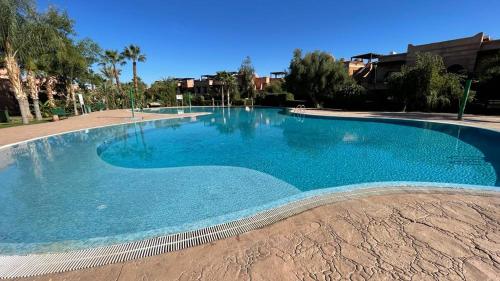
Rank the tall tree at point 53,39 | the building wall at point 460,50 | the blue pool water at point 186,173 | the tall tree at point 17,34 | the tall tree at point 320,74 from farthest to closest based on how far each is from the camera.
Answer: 1. the tall tree at point 320,74
2. the building wall at point 460,50
3. the tall tree at point 53,39
4. the tall tree at point 17,34
5. the blue pool water at point 186,173

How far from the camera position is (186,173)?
6473mm

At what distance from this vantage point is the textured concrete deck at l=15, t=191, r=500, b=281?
2.29 m

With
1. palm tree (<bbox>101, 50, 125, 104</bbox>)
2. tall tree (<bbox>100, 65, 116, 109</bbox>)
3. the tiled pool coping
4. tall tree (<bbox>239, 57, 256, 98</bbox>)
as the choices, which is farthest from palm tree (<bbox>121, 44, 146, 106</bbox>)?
the tiled pool coping

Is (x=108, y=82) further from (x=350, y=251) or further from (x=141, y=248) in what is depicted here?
(x=350, y=251)

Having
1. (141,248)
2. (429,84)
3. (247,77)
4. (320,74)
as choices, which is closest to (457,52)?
(429,84)

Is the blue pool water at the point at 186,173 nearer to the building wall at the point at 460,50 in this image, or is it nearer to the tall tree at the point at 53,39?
the tall tree at the point at 53,39

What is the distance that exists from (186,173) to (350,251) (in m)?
4.87

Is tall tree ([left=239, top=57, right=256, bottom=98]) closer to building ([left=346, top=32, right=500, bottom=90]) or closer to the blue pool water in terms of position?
building ([left=346, top=32, right=500, bottom=90])

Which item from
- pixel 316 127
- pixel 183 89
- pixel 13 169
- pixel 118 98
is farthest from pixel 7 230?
pixel 183 89

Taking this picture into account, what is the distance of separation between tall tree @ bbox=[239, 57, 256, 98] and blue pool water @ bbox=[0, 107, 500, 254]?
22576 mm

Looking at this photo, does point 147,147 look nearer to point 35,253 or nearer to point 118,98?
point 35,253

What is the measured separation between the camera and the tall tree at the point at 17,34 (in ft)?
40.5

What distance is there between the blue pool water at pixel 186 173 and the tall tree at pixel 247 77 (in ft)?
74.1

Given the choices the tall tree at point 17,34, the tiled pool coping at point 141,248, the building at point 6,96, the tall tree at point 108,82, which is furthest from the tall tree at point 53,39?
the tiled pool coping at point 141,248
